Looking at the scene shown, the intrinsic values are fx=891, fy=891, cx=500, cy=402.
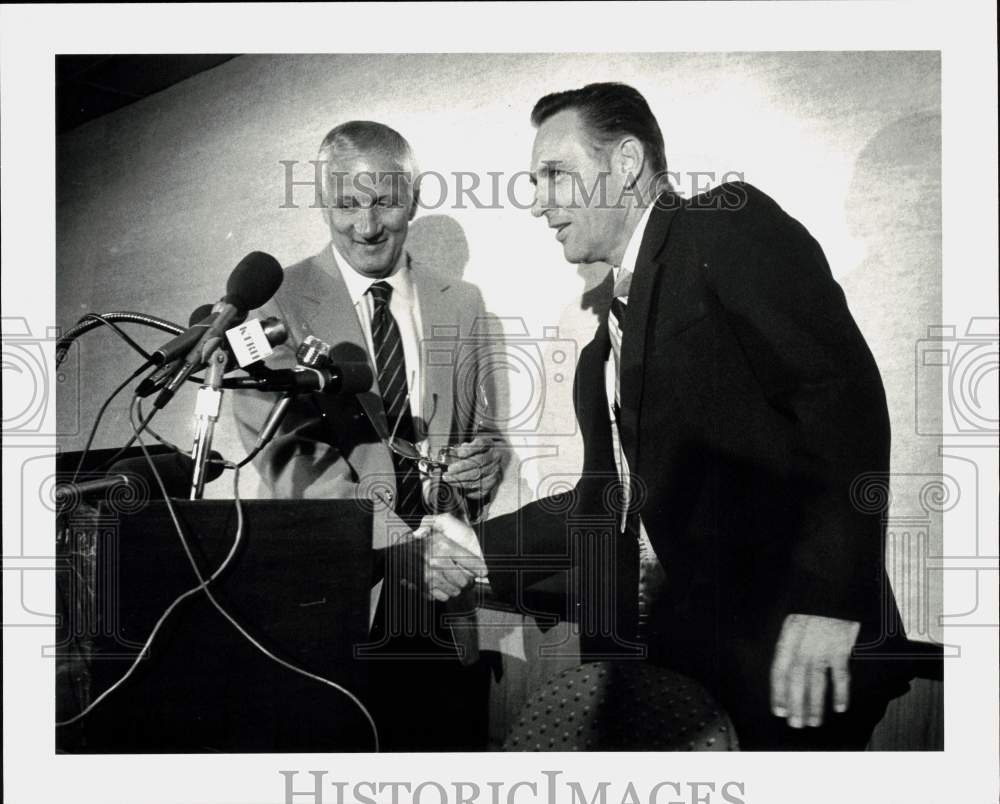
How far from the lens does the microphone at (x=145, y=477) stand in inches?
86.2

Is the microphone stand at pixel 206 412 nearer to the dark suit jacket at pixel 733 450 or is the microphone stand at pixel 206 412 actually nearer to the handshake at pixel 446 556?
the handshake at pixel 446 556

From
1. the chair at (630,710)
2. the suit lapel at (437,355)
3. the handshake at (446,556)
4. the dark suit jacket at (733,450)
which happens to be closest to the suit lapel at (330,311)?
the suit lapel at (437,355)

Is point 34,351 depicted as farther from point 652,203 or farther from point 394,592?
point 652,203

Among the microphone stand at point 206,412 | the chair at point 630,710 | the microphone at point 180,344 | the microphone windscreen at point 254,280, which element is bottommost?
the chair at point 630,710

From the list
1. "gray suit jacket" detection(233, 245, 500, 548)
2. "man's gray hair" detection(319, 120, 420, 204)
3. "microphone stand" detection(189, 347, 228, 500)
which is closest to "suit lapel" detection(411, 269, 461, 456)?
"gray suit jacket" detection(233, 245, 500, 548)

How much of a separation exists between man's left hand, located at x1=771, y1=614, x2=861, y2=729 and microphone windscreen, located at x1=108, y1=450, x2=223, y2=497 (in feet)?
4.94

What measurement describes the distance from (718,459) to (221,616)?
1.26 m

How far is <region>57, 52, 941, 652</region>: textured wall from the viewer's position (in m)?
2.25

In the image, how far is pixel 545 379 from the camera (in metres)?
2.28

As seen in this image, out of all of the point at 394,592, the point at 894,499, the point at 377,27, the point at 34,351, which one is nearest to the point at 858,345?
the point at 894,499

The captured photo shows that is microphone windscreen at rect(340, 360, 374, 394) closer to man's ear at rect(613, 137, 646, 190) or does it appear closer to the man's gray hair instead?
the man's gray hair

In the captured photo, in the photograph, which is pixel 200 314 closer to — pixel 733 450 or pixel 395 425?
pixel 395 425

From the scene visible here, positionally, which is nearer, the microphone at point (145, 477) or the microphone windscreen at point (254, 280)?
the microphone at point (145, 477)

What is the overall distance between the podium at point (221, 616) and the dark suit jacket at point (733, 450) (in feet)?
1.86
